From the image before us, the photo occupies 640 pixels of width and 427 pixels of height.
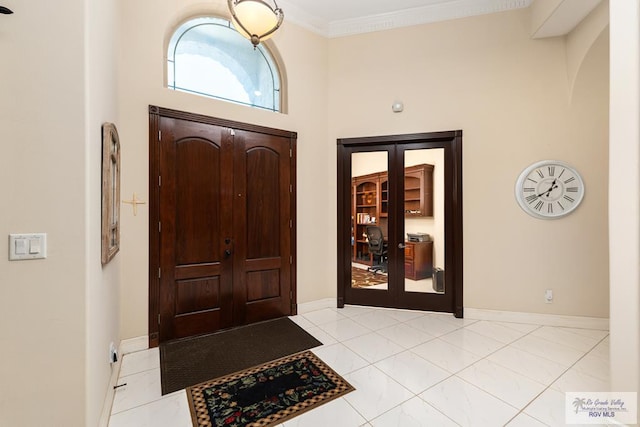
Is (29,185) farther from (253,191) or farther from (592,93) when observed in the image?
(592,93)

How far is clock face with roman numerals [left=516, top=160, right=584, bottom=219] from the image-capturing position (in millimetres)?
3125

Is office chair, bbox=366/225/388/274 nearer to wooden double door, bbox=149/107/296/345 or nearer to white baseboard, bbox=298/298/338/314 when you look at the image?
white baseboard, bbox=298/298/338/314

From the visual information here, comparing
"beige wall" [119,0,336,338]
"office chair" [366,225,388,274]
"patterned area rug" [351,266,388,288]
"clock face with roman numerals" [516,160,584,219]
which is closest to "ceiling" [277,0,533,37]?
"beige wall" [119,0,336,338]

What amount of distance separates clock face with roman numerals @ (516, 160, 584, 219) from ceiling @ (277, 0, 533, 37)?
2082 millimetres

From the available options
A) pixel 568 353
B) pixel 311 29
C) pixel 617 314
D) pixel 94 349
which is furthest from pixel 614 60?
pixel 94 349

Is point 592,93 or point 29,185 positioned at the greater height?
point 592,93

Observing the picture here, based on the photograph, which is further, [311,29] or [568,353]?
[311,29]

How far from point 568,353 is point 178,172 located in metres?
4.36

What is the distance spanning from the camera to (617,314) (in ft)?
5.49

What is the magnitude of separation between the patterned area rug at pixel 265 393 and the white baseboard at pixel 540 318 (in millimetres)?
2275

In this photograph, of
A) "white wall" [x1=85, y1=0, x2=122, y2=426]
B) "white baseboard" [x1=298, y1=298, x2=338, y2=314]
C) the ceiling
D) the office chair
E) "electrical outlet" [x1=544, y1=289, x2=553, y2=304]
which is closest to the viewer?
"white wall" [x1=85, y1=0, x2=122, y2=426]

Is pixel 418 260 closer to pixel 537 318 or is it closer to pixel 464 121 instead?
pixel 537 318

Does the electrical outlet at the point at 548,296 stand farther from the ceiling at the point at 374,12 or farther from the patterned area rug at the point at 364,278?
the ceiling at the point at 374,12

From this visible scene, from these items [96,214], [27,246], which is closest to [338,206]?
[96,214]
